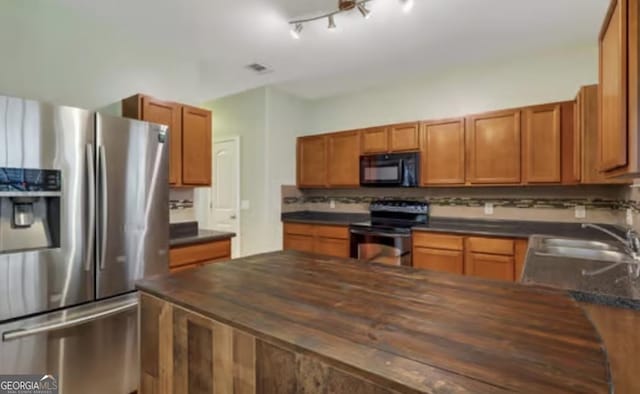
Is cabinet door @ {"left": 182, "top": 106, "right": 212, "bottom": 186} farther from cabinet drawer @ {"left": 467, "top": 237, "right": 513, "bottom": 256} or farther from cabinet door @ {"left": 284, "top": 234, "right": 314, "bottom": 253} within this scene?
cabinet drawer @ {"left": 467, "top": 237, "right": 513, "bottom": 256}

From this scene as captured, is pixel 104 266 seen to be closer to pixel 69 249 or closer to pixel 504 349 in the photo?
pixel 69 249

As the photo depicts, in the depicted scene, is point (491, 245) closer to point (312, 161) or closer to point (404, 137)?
point (404, 137)

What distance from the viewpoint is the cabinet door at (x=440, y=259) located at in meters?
3.07

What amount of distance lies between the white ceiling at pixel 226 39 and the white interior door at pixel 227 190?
1318 millimetres

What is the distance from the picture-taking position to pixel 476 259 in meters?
2.99

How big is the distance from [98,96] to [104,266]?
1428mm

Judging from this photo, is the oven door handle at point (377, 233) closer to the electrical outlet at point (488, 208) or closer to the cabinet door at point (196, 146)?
the electrical outlet at point (488, 208)

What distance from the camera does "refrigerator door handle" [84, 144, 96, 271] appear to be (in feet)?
5.95

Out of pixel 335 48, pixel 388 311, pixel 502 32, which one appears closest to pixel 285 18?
pixel 335 48

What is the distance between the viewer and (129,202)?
2.01 m

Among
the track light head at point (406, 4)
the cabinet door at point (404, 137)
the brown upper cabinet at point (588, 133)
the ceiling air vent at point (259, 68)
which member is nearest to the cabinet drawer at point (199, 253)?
the ceiling air vent at point (259, 68)

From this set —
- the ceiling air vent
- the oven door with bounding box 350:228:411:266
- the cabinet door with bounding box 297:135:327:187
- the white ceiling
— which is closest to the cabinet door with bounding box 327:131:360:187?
the cabinet door with bounding box 297:135:327:187

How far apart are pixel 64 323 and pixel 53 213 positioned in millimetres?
589

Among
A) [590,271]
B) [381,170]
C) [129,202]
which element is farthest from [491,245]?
[129,202]
